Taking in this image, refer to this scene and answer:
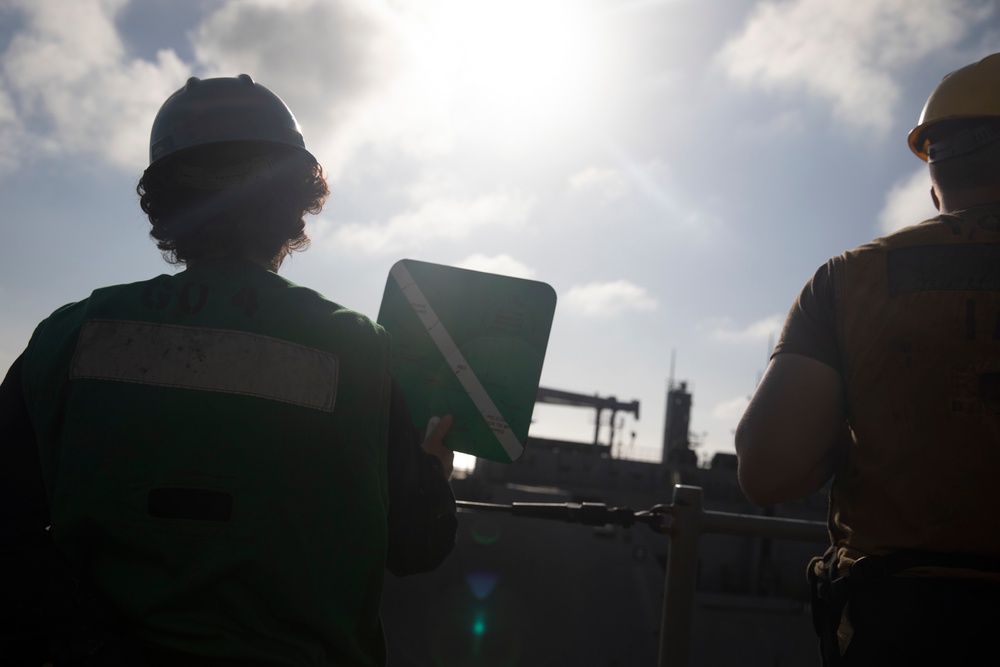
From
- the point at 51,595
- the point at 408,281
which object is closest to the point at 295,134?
the point at 408,281

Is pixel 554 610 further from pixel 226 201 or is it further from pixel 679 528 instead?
pixel 226 201

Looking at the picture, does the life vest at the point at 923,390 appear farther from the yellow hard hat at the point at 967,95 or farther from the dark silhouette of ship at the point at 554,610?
the dark silhouette of ship at the point at 554,610

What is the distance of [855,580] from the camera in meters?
1.56

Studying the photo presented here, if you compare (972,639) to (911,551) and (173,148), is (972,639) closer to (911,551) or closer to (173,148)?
(911,551)

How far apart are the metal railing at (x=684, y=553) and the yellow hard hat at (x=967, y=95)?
142cm

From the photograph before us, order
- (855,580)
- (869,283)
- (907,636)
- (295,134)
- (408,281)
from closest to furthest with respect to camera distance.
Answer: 1. (907,636)
2. (855,580)
3. (869,283)
4. (295,134)
5. (408,281)

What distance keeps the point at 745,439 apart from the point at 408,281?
955 millimetres

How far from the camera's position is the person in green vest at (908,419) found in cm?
147

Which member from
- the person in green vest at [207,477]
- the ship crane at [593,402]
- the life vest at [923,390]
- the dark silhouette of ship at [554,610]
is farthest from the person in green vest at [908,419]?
the ship crane at [593,402]

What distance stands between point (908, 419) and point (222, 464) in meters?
1.35

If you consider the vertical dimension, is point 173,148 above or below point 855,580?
above

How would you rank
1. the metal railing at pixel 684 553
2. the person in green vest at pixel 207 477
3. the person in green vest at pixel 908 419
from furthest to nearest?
the metal railing at pixel 684 553 → the person in green vest at pixel 908 419 → the person in green vest at pixel 207 477

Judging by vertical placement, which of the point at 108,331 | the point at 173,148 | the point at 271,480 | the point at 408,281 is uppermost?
the point at 173,148

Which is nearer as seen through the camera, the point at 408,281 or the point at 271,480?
the point at 271,480
